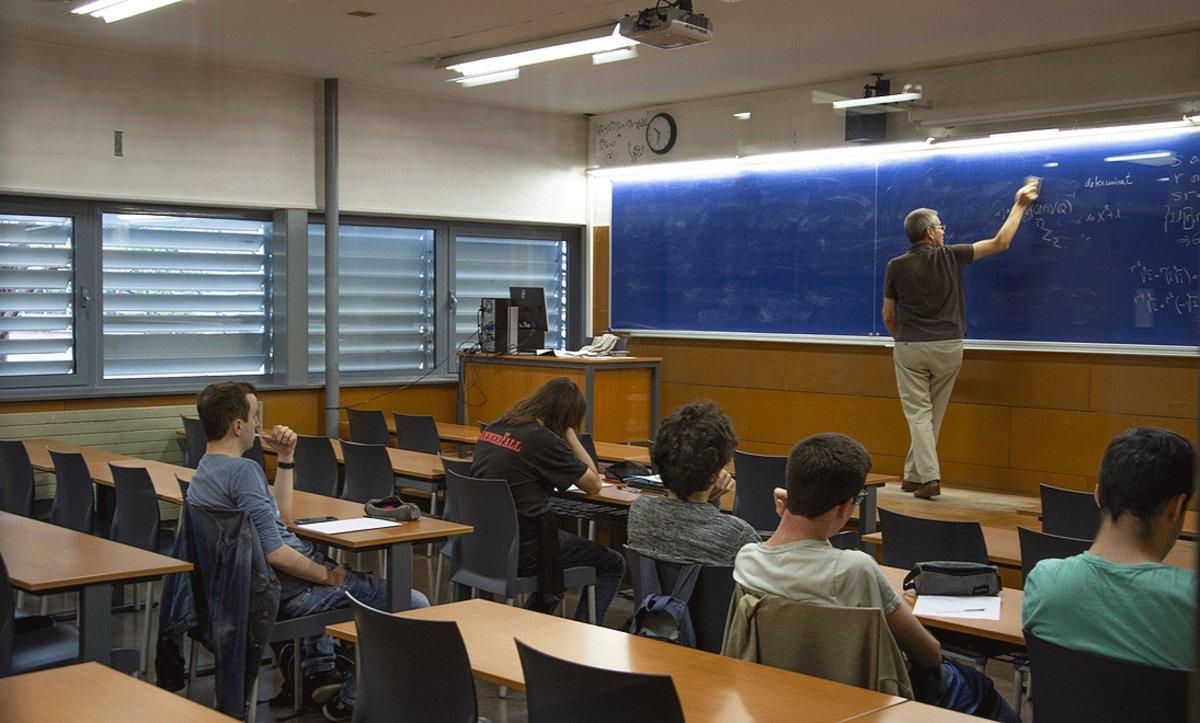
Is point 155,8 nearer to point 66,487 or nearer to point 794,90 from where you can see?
point 66,487

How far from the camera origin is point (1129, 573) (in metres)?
2.45

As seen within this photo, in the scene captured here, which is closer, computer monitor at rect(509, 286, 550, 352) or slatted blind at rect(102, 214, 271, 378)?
slatted blind at rect(102, 214, 271, 378)

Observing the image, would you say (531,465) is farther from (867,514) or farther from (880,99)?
(880,99)

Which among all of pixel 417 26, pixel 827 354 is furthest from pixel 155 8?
pixel 827 354

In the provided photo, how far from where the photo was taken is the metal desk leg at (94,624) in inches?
141

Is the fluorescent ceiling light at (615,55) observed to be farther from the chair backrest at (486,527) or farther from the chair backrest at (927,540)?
the chair backrest at (927,540)

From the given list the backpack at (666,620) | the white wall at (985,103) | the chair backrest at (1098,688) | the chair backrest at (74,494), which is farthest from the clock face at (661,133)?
the chair backrest at (1098,688)

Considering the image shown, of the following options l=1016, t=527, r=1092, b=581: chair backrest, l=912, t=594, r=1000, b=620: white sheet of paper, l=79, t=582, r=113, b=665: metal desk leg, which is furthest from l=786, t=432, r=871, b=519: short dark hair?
l=79, t=582, r=113, b=665: metal desk leg

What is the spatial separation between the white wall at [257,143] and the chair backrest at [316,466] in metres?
3.06

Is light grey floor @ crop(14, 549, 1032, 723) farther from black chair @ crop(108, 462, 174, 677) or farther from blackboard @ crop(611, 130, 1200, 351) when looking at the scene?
blackboard @ crop(611, 130, 1200, 351)

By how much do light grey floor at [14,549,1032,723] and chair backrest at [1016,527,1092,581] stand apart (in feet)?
1.61

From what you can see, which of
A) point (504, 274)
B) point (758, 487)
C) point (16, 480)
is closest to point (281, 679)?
point (16, 480)

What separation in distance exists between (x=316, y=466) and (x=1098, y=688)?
4.90 metres

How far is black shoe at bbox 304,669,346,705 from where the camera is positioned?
4.41 meters
